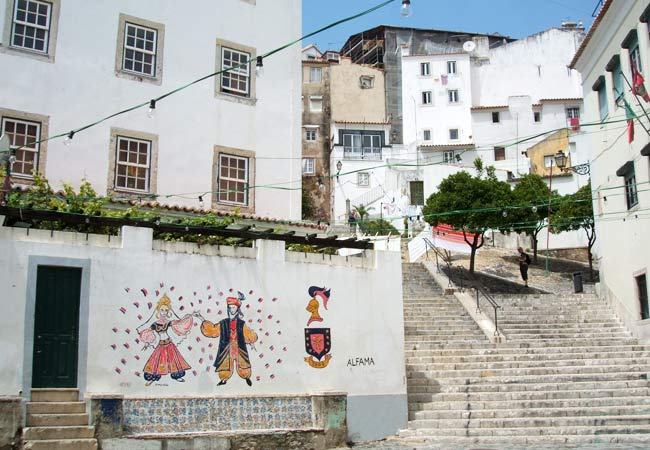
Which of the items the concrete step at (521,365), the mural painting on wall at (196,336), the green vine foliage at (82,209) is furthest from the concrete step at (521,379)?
the green vine foliage at (82,209)

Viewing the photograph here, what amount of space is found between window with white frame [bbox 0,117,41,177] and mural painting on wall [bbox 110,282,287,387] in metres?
6.23

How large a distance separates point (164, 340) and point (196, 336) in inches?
24.5

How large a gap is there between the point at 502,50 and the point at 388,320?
4627cm

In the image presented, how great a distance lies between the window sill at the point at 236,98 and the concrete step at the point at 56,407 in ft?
36.0

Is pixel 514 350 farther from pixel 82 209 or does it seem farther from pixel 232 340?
pixel 82 209

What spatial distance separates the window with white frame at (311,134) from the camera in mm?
54000

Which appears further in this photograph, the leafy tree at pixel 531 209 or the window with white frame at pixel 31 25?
the leafy tree at pixel 531 209

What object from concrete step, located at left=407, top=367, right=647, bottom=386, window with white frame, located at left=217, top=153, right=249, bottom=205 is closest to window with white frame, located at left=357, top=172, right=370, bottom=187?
window with white frame, located at left=217, top=153, right=249, bottom=205

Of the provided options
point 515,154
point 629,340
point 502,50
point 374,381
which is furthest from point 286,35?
point 502,50

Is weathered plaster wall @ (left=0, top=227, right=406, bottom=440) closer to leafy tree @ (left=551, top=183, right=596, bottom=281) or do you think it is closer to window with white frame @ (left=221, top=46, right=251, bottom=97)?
window with white frame @ (left=221, top=46, right=251, bottom=97)

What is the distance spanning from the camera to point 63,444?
1120 centimetres

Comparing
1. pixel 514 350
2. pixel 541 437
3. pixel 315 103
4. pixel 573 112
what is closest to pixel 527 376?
pixel 514 350

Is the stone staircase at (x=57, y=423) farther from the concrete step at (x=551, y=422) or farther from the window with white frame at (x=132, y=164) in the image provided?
the window with white frame at (x=132, y=164)

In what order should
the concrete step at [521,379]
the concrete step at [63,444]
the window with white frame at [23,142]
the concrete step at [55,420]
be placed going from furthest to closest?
the window with white frame at [23,142] < the concrete step at [521,379] < the concrete step at [55,420] < the concrete step at [63,444]
